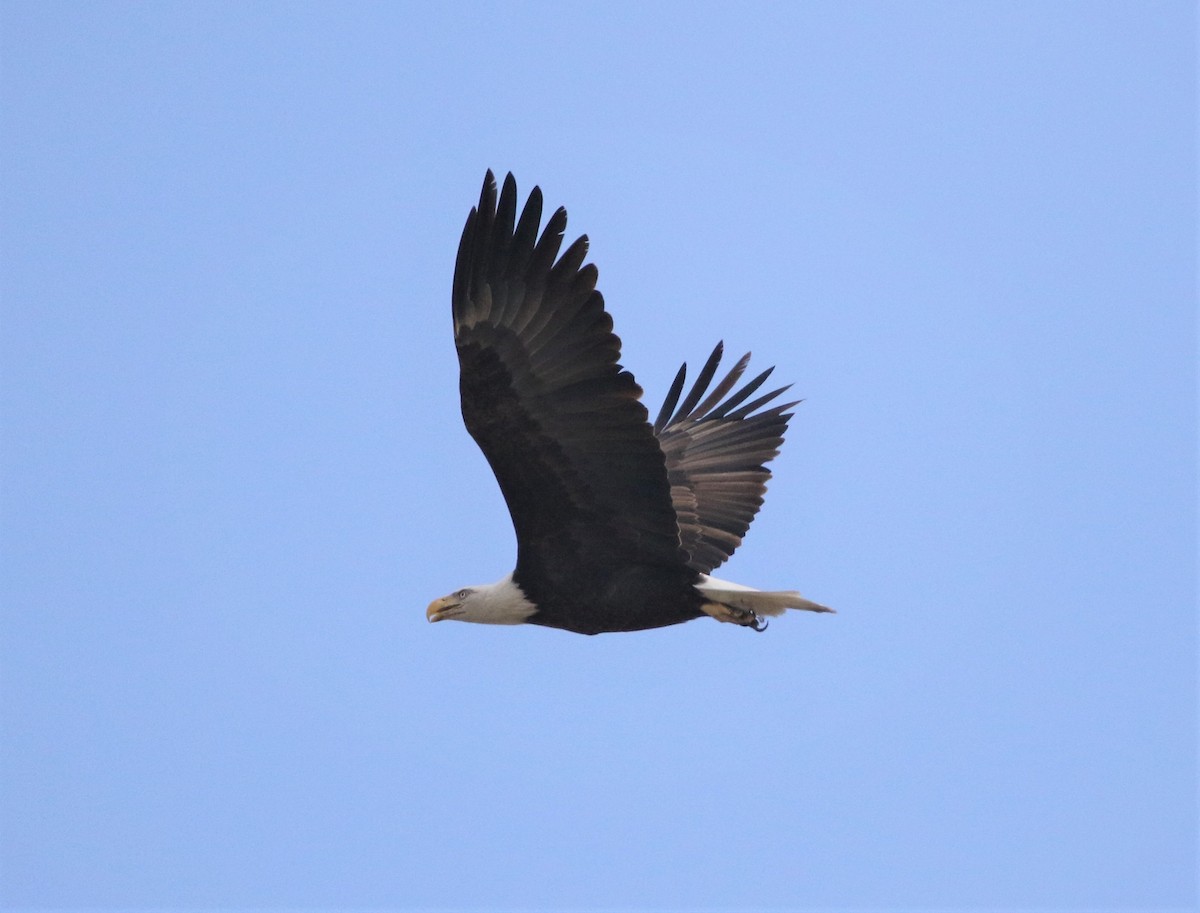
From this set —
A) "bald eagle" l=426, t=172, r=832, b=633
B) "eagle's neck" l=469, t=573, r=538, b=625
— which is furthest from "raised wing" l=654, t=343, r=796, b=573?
"eagle's neck" l=469, t=573, r=538, b=625

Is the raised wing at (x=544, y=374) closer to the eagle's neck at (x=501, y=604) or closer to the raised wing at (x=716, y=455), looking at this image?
the eagle's neck at (x=501, y=604)

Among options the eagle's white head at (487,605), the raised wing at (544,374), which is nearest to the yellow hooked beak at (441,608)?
the eagle's white head at (487,605)

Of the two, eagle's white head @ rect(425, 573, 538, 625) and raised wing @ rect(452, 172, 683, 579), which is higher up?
raised wing @ rect(452, 172, 683, 579)

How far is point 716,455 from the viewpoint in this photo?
1305 centimetres

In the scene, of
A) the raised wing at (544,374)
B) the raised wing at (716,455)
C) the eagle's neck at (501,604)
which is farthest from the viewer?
the raised wing at (716,455)

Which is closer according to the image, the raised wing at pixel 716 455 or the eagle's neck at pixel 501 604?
the eagle's neck at pixel 501 604

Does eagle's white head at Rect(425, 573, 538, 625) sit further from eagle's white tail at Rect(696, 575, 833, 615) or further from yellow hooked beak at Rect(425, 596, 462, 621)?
eagle's white tail at Rect(696, 575, 833, 615)

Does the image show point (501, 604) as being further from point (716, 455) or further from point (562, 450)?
point (716, 455)

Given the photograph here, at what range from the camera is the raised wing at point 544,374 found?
987cm

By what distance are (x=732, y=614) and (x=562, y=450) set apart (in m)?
1.63

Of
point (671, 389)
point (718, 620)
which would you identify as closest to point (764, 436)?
point (671, 389)

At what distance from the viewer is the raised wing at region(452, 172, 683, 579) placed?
32.4 ft

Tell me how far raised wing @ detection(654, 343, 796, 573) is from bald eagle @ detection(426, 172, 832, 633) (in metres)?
0.36

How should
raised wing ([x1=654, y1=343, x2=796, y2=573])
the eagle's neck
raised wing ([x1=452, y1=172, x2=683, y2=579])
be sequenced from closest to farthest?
raised wing ([x1=452, y1=172, x2=683, y2=579])
the eagle's neck
raised wing ([x1=654, y1=343, x2=796, y2=573])
